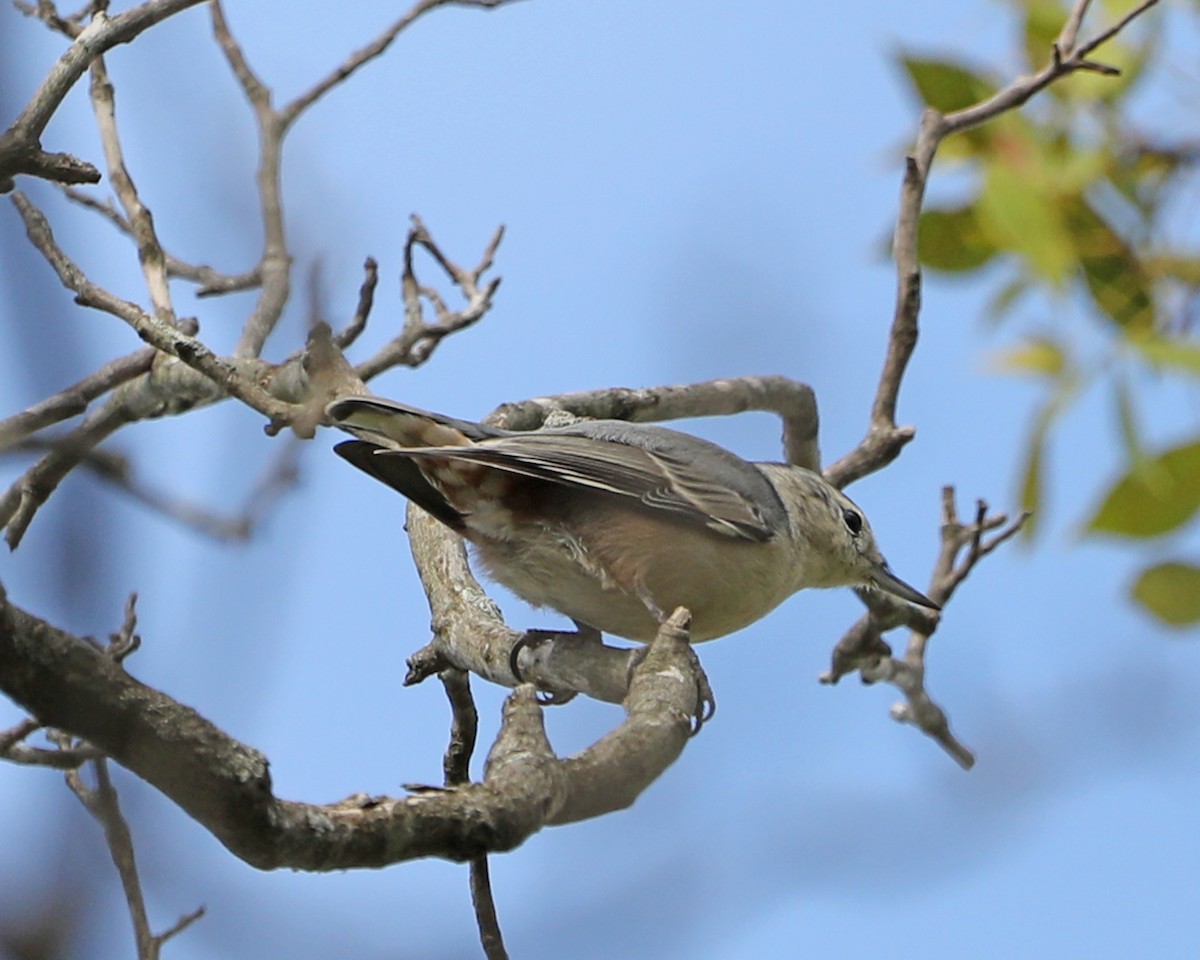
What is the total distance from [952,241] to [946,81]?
0.35 metres

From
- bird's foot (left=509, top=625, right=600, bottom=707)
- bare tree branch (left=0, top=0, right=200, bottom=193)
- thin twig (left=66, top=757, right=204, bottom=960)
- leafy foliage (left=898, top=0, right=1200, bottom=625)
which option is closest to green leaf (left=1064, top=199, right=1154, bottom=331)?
leafy foliage (left=898, top=0, right=1200, bottom=625)

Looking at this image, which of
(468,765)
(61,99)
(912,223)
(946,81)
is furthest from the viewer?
(912,223)

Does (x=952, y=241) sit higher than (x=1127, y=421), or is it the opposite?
(x=952, y=241)

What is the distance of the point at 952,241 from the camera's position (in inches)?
125

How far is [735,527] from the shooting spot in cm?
327

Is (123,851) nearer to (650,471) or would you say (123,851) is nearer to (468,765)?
(468,765)

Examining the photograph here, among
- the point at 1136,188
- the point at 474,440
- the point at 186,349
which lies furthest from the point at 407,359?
the point at 1136,188

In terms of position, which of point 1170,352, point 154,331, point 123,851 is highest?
point 154,331

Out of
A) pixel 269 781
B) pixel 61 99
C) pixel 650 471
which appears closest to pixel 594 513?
pixel 650 471

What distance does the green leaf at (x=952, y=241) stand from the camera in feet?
10.3

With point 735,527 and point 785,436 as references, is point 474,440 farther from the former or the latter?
point 785,436

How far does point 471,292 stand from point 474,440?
1.26m

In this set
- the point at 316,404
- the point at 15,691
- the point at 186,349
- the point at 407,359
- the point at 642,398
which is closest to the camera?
the point at 15,691

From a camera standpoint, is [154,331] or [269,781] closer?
[269,781]
